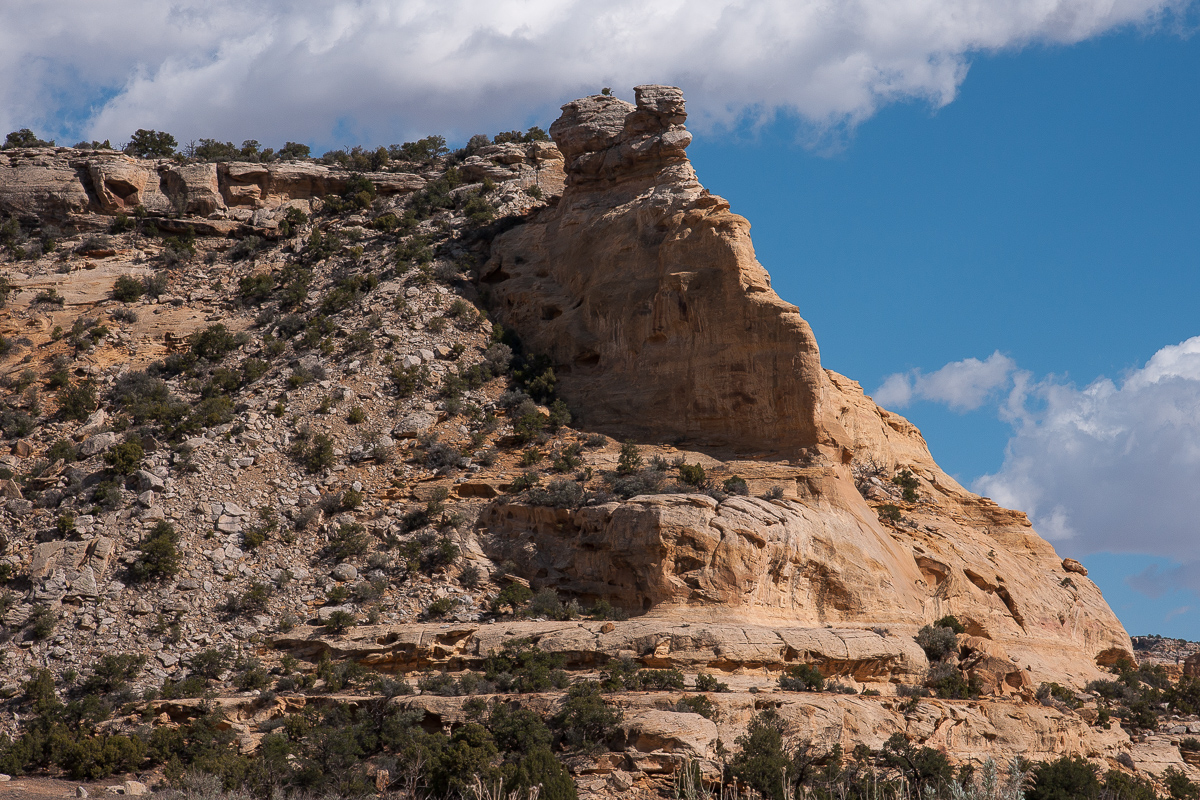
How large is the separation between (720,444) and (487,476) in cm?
755

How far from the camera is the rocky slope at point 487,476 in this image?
29.2m

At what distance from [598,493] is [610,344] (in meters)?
8.33

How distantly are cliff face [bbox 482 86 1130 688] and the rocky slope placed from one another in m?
0.12

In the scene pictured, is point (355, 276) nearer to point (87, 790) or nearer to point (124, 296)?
point (124, 296)

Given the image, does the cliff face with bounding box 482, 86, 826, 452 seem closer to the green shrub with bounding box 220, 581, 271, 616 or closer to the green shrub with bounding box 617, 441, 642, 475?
the green shrub with bounding box 617, 441, 642, 475

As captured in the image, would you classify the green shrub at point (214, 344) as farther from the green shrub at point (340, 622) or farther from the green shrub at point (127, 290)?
the green shrub at point (340, 622)

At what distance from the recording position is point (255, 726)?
2767 cm

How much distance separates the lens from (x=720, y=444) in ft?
121

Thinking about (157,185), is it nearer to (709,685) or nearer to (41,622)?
(41,622)

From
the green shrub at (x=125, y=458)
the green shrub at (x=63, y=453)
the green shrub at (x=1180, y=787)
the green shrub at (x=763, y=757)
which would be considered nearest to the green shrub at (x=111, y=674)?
the green shrub at (x=125, y=458)

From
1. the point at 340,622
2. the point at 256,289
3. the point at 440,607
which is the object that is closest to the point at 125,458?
the point at 340,622

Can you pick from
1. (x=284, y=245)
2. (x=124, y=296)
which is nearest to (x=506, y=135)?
(x=284, y=245)

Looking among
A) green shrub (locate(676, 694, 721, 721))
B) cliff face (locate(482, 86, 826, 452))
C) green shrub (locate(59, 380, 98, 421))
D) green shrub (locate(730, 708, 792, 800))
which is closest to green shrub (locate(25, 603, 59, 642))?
green shrub (locate(59, 380, 98, 421))

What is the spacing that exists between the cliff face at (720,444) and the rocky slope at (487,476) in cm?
12
